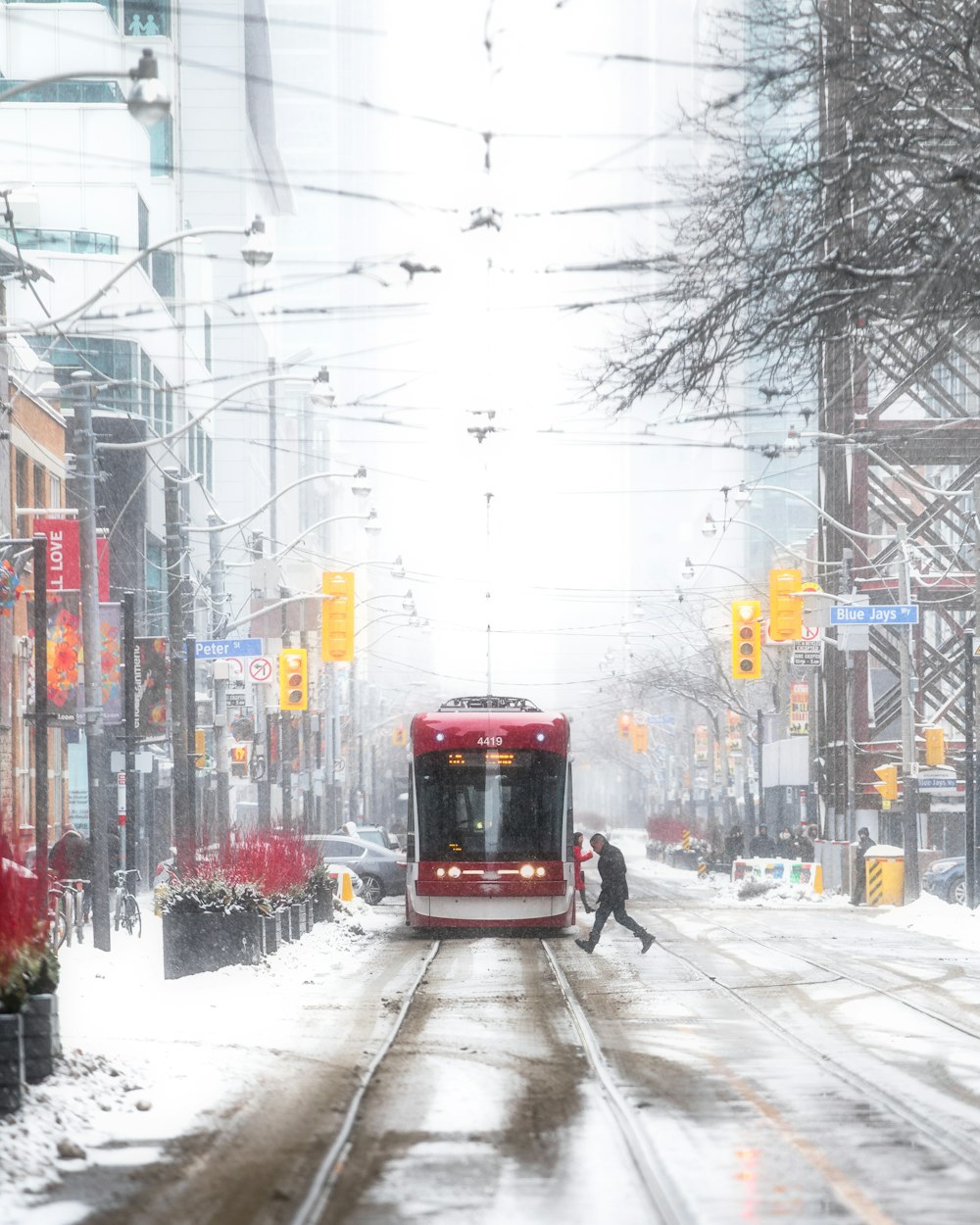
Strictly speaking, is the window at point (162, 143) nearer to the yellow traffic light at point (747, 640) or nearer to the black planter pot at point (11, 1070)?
the yellow traffic light at point (747, 640)

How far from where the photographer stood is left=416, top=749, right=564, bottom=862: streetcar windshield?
29000mm

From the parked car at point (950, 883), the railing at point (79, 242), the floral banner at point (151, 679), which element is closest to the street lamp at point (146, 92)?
the floral banner at point (151, 679)

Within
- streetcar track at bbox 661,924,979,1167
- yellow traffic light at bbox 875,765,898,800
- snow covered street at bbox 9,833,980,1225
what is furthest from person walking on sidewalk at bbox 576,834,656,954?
yellow traffic light at bbox 875,765,898,800

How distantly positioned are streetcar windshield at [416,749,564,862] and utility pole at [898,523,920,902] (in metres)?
12.4

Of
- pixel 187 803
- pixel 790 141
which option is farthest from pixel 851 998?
pixel 187 803

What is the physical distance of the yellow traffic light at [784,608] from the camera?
1563 inches

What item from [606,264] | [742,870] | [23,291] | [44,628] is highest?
[23,291]

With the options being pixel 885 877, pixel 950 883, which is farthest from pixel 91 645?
pixel 950 883

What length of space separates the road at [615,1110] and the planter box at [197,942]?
182cm

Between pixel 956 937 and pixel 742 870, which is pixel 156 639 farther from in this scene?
pixel 742 870

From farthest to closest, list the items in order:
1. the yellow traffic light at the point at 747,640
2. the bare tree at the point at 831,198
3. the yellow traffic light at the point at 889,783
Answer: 1. the yellow traffic light at the point at 889,783
2. the yellow traffic light at the point at 747,640
3. the bare tree at the point at 831,198

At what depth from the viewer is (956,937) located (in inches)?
1219

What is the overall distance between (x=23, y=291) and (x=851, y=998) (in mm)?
63034

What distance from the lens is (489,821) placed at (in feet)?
95.7
